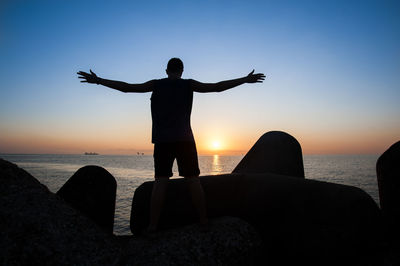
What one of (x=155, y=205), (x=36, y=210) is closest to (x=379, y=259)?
(x=155, y=205)

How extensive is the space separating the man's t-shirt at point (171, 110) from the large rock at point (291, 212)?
3.68ft

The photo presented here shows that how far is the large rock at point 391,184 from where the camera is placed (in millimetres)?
3766

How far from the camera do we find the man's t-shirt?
3.11 m

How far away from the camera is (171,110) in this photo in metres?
3.15

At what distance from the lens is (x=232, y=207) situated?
12.4 ft

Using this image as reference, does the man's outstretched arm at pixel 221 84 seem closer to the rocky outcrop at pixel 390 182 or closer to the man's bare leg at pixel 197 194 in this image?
the man's bare leg at pixel 197 194

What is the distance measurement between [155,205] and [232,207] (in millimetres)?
1349

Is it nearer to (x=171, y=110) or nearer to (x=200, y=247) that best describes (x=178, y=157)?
(x=171, y=110)

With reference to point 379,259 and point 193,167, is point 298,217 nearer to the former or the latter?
point 379,259

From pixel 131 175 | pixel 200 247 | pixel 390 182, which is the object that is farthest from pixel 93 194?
pixel 131 175

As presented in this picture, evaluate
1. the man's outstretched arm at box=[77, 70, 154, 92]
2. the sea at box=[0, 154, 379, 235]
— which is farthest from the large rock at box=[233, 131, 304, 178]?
the sea at box=[0, 154, 379, 235]

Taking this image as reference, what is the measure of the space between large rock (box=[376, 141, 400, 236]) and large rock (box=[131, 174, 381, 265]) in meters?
1.02

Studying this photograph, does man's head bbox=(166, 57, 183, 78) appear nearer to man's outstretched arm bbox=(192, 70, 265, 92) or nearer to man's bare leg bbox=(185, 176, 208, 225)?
man's outstretched arm bbox=(192, 70, 265, 92)

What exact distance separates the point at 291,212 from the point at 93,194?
10.8 ft
